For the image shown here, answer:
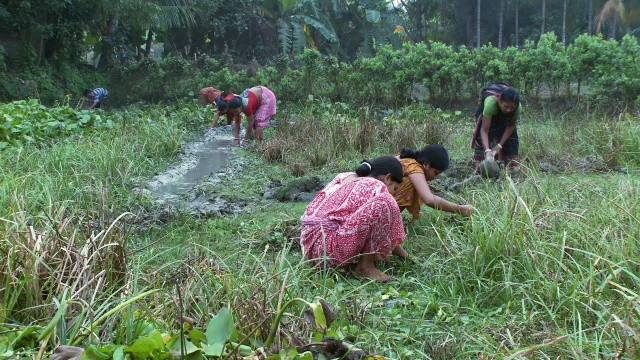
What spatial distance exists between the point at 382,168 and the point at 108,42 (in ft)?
62.5

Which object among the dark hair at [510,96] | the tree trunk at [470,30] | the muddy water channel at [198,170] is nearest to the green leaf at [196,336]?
the muddy water channel at [198,170]

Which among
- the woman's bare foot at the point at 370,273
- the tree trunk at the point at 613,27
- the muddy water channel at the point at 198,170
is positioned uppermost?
the tree trunk at the point at 613,27

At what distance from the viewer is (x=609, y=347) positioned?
2.39 m

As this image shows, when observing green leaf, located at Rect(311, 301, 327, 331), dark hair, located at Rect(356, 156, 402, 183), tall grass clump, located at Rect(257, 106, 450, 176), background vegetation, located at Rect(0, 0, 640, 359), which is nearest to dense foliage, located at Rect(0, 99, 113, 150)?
background vegetation, located at Rect(0, 0, 640, 359)

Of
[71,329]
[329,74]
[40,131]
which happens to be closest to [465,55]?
[329,74]

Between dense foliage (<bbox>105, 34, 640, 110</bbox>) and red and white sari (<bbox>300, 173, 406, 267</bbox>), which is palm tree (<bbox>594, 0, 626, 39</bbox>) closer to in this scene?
dense foliage (<bbox>105, 34, 640, 110</bbox>)

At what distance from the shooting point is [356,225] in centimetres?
361

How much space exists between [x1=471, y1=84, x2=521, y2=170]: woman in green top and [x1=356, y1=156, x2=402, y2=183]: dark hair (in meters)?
2.12

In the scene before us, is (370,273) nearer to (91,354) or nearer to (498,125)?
(91,354)

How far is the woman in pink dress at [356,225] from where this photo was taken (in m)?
3.60

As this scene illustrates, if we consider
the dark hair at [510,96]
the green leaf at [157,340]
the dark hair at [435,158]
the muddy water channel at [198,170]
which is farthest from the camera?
the muddy water channel at [198,170]

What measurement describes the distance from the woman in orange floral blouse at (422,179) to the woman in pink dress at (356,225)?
479mm

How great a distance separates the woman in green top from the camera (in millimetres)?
5777

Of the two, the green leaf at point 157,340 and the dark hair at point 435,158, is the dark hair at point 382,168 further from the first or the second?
the green leaf at point 157,340
